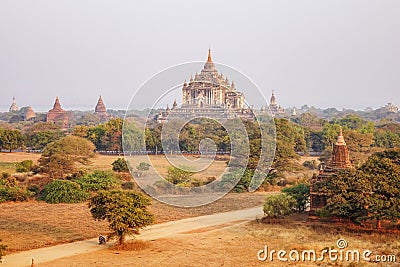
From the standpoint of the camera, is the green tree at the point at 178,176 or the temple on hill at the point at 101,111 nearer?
the green tree at the point at 178,176

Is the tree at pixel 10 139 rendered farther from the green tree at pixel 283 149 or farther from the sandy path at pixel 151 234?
the sandy path at pixel 151 234

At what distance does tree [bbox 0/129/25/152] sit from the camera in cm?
5909

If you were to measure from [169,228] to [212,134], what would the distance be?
38541mm

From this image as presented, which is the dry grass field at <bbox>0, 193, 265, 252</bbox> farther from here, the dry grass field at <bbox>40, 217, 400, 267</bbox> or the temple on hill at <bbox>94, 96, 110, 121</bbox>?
the temple on hill at <bbox>94, 96, 110, 121</bbox>

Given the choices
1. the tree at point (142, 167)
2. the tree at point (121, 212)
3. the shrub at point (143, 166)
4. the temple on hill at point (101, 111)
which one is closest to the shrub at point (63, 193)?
the tree at point (142, 167)

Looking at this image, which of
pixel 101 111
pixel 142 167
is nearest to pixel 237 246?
pixel 142 167

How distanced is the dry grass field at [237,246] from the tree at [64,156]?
17.7 metres

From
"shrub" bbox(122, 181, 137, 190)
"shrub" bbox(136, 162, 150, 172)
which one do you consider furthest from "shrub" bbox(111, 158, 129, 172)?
"shrub" bbox(122, 181, 137, 190)

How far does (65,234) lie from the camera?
942 inches

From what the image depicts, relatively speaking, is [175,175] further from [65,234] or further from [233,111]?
[233,111]

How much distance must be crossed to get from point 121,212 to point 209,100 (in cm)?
5669

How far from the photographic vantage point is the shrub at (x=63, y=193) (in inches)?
1302

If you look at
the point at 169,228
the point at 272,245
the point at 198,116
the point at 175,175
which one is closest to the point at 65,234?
the point at 169,228

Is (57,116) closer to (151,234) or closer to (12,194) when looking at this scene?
(12,194)
